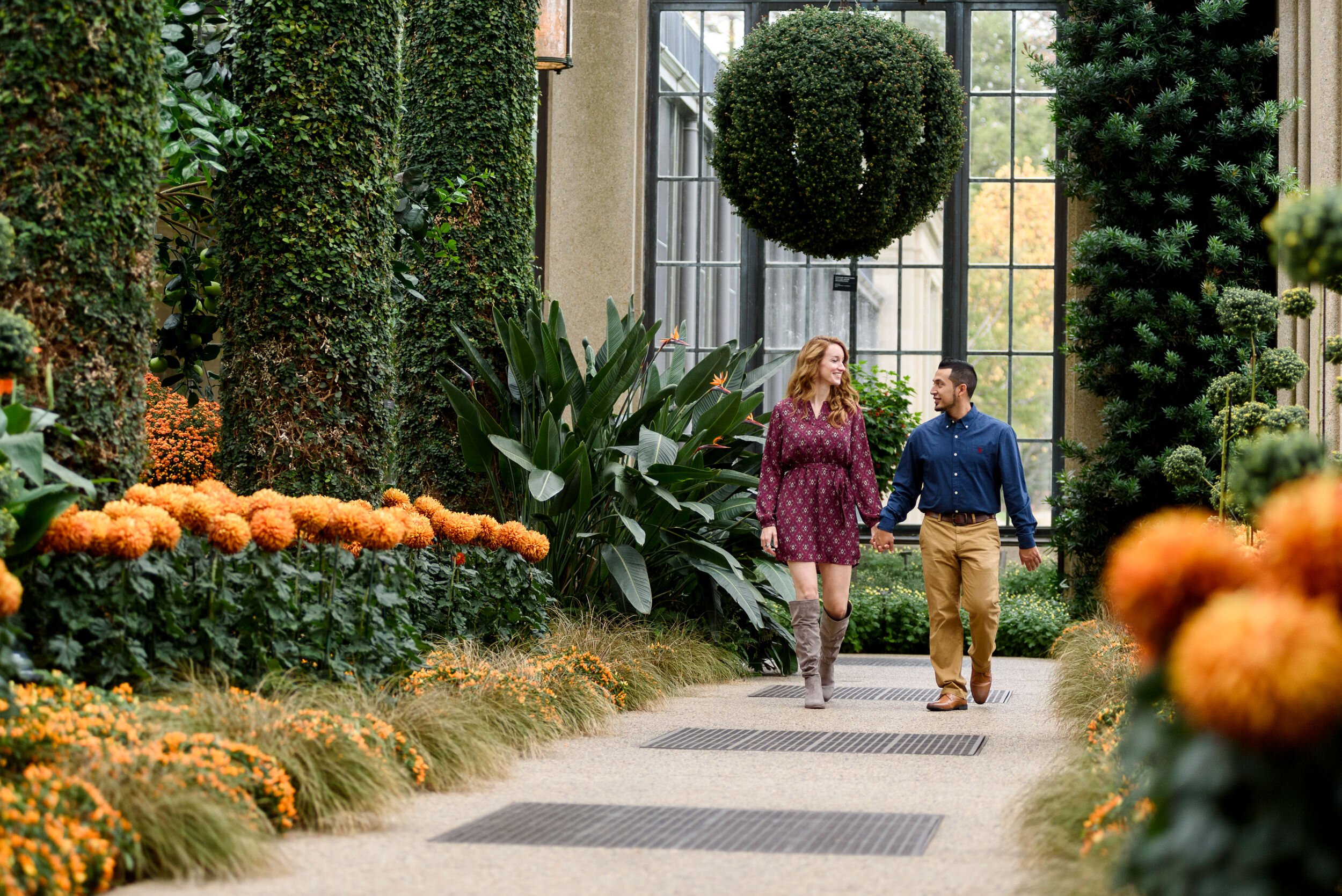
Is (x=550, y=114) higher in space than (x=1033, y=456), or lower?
higher

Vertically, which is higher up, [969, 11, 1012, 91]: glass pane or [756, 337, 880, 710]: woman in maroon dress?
[969, 11, 1012, 91]: glass pane

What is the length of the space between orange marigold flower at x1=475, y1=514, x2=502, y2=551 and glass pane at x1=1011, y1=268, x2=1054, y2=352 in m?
6.90

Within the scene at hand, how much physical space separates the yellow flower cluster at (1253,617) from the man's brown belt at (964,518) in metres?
3.96

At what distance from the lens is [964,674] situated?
7328 mm

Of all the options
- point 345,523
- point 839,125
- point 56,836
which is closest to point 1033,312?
point 839,125

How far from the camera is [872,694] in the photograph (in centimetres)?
649

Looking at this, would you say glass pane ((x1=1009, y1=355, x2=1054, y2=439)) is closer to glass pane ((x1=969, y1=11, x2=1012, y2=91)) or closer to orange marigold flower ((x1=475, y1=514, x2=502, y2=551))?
glass pane ((x1=969, y1=11, x2=1012, y2=91))

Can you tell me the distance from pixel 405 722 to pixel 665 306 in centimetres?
828

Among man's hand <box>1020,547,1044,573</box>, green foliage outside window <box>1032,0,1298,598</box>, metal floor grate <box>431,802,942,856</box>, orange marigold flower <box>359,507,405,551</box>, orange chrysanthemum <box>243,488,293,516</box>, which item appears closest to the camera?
metal floor grate <box>431,802,942,856</box>

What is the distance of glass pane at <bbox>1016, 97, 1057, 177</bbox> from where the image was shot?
37.0 feet

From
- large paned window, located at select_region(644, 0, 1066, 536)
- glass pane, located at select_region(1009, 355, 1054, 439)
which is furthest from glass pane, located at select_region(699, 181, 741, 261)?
glass pane, located at select_region(1009, 355, 1054, 439)

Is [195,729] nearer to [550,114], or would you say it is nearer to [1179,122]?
[1179,122]

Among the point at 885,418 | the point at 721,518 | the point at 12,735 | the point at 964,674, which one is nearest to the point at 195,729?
the point at 12,735

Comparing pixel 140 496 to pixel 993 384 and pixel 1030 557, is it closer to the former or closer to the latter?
pixel 1030 557
